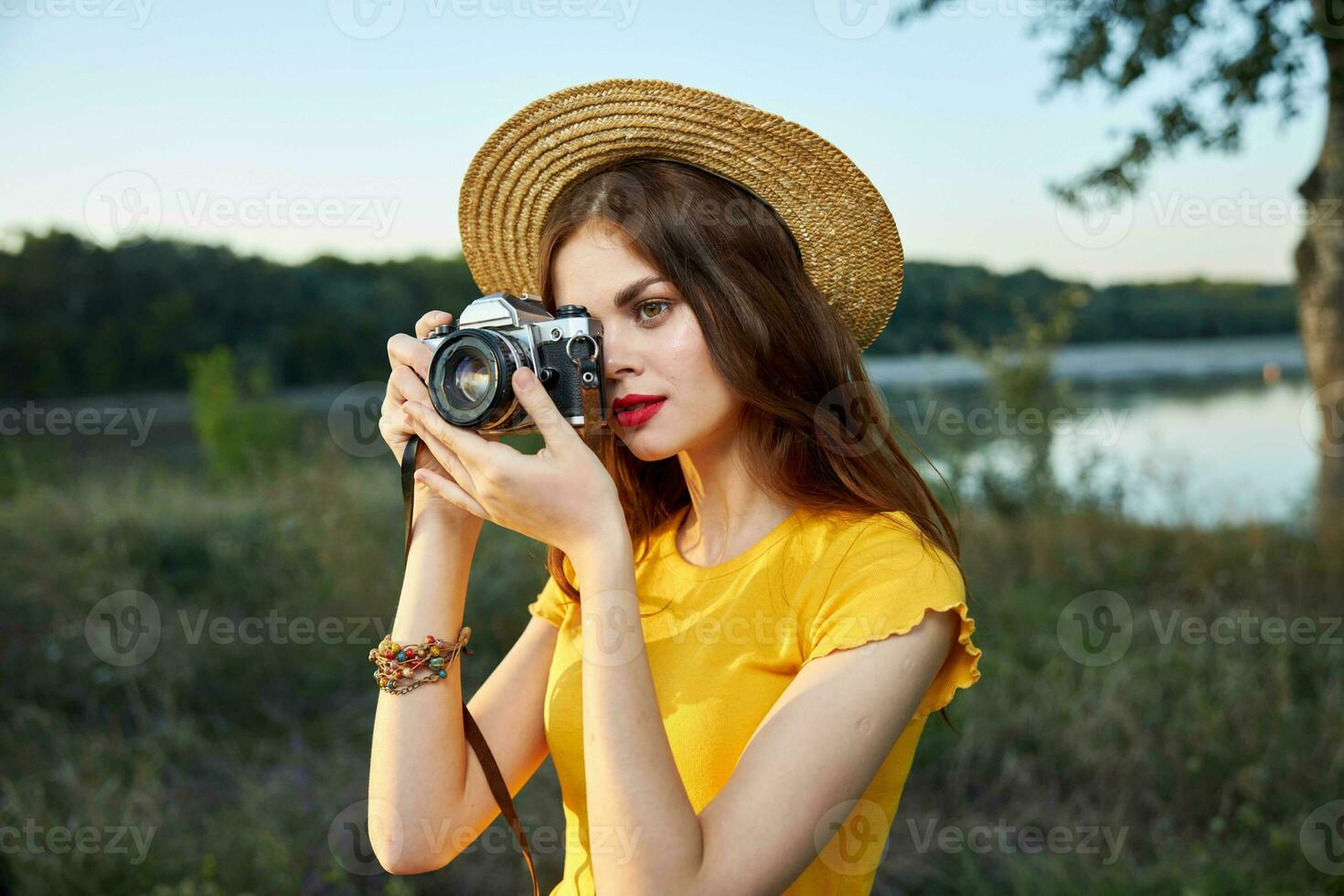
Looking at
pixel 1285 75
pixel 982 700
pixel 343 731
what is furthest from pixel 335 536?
pixel 1285 75

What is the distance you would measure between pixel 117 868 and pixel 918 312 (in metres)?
5.17

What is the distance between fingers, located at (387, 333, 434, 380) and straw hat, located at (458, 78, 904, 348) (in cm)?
38

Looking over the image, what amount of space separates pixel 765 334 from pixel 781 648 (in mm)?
440

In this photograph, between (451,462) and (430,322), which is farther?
(430,322)

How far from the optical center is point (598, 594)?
3.73ft

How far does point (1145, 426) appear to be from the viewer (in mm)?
5680

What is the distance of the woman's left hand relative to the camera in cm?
117

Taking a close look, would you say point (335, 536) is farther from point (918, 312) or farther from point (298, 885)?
point (918, 312)
